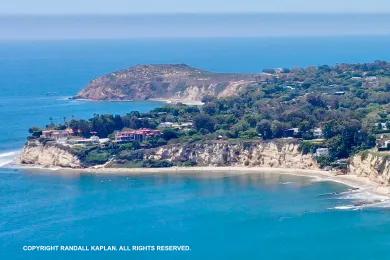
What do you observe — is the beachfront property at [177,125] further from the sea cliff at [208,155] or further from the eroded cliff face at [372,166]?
the eroded cliff face at [372,166]

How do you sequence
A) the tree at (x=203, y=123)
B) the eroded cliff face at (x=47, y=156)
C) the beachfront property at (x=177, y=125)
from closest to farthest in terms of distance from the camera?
the eroded cliff face at (x=47, y=156) < the tree at (x=203, y=123) < the beachfront property at (x=177, y=125)

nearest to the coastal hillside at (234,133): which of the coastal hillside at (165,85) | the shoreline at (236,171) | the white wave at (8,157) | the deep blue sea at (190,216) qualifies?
the shoreline at (236,171)

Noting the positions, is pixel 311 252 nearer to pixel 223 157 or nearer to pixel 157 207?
pixel 157 207

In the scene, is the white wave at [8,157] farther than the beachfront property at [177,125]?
No

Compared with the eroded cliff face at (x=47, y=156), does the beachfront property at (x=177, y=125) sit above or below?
above

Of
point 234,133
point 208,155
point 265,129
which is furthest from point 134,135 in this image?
point 265,129

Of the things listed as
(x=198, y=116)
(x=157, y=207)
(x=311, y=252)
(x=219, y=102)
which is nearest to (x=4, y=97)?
(x=219, y=102)
